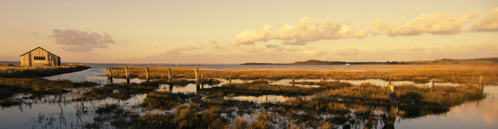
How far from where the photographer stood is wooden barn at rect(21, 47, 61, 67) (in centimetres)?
4262

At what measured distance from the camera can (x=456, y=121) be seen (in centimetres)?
959

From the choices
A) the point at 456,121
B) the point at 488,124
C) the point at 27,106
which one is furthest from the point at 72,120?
the point at 488,124

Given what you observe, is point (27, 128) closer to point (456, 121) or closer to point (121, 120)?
point (121, 120)

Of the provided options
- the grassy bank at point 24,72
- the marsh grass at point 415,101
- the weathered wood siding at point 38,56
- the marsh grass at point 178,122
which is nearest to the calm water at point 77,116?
the marsh grass at point 415,101

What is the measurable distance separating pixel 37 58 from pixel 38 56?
52 centimetres

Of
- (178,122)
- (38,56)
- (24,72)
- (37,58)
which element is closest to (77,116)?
(178,122)

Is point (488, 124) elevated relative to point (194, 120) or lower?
lower

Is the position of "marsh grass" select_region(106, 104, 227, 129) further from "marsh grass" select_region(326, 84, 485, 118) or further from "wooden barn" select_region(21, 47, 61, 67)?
"wooden barn" select_region(21, 47, 61, 67)

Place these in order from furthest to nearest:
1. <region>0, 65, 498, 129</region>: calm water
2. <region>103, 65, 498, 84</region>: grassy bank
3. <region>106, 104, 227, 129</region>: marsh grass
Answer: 1. <region>103, 65, 498, 84</region>: grassy bank
2. <region>0, 65, 498, 129</region>: calm water
3. <region>106, 104, 227, 129</region>: marsh grass

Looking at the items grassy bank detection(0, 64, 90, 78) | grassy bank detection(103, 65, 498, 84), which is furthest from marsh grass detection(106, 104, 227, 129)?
grassy bank detection(0, 64, 90, 78)

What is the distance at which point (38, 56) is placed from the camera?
4388 cm

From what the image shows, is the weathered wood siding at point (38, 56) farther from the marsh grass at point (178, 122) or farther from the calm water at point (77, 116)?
the marsh grass at point (178, 122)

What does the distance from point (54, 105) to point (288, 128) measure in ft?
43.2

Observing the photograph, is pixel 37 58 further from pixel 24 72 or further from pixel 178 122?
pixel 178 122
